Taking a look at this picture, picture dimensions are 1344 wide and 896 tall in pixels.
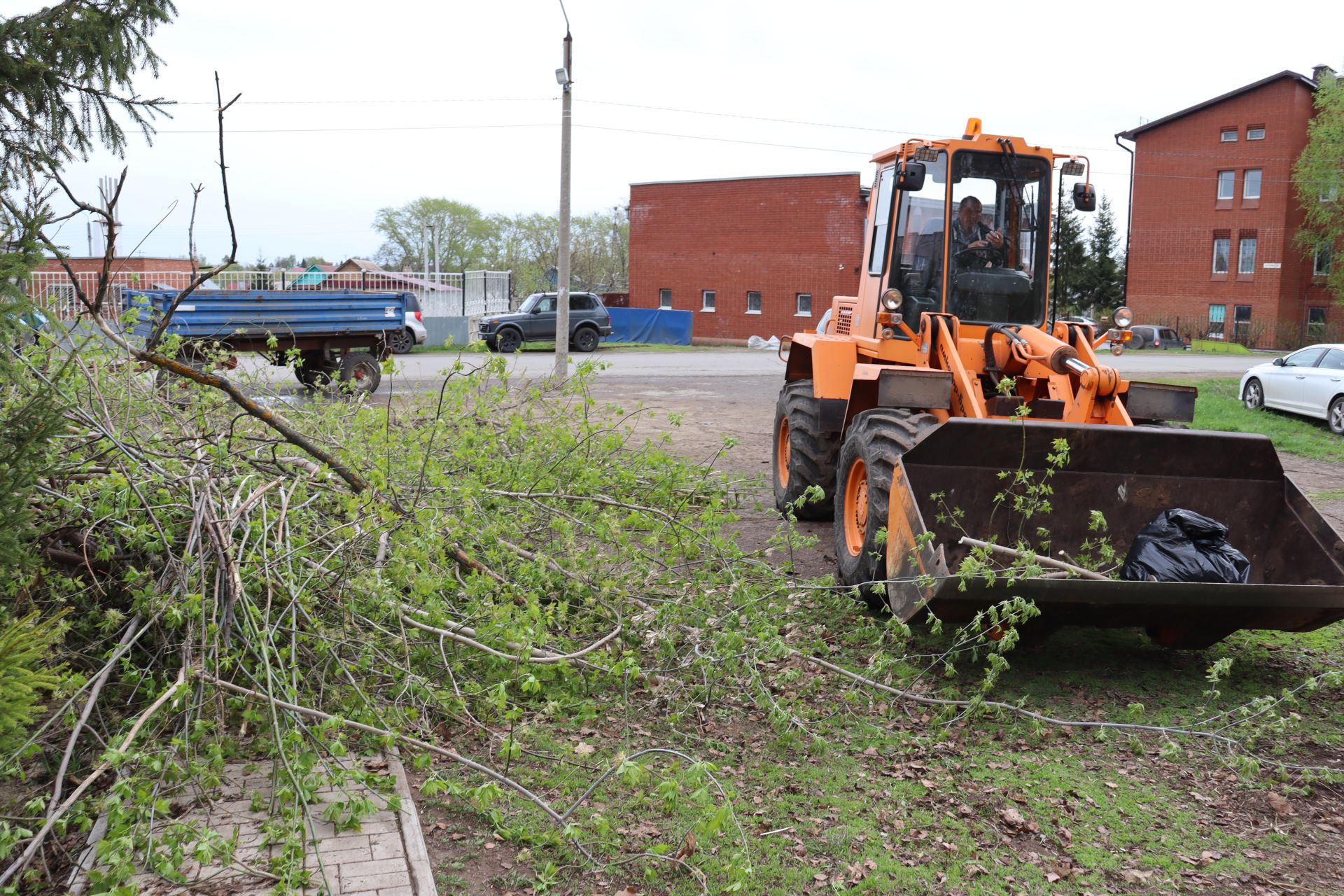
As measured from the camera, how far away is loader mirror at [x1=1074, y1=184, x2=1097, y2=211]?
8.27 meters

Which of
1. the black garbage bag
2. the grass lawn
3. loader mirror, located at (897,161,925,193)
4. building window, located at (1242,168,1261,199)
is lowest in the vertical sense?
the grass lawn

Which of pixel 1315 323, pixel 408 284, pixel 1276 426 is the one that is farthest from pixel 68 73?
pixel 1315 323

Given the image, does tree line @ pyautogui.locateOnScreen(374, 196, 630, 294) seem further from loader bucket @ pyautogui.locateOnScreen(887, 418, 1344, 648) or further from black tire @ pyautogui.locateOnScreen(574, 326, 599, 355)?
loader bucket @ pyautogui.locateOnScreen(887, 418, 1344, 648)

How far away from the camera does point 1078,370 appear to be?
7.12 meters

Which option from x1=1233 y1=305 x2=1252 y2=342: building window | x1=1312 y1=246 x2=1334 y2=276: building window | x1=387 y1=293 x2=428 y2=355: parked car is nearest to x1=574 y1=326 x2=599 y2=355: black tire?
x1=387 y1=293 x2=428 y2=355: parked car

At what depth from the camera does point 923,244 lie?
26.9 feet

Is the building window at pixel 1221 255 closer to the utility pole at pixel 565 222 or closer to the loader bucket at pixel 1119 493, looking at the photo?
the utility pole at pixel 565 222

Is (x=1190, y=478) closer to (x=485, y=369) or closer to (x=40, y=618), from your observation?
(x=485, y=369)

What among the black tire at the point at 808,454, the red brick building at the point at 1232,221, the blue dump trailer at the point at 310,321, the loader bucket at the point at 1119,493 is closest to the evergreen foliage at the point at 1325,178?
the red brick building at the point at 1232,221

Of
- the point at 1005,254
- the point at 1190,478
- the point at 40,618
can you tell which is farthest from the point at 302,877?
the point at 1005,254

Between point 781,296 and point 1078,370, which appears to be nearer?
point 1078,370

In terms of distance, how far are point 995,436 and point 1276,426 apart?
554 inches

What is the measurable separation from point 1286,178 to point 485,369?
181 feet

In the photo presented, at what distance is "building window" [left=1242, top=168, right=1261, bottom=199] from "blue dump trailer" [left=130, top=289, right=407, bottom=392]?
47392mm
